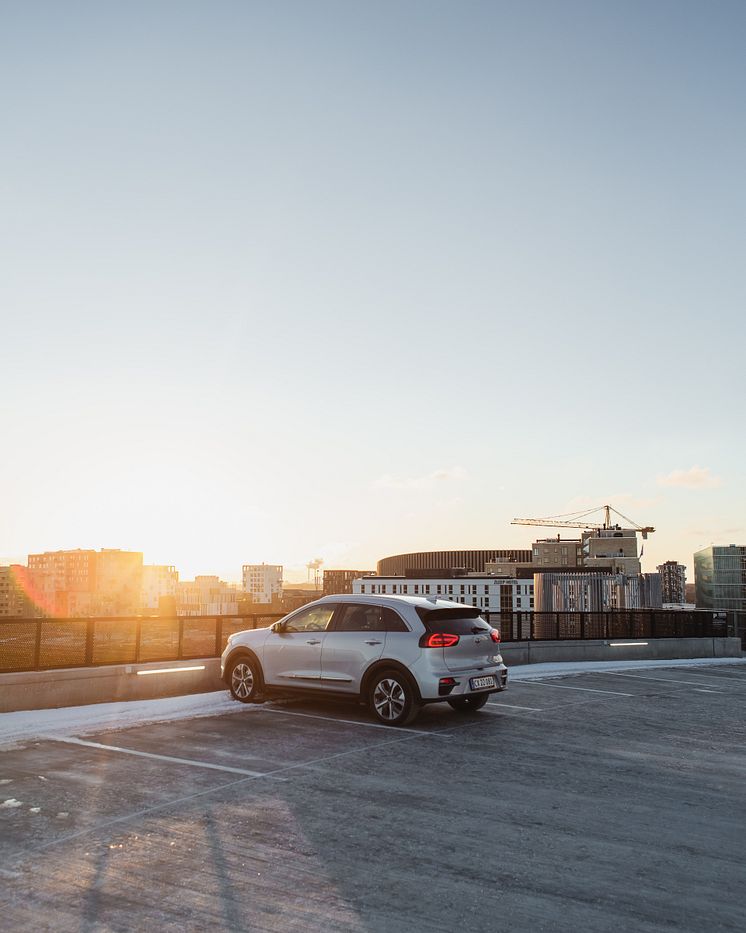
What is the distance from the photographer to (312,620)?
12.1 meters

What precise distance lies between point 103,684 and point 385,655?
4860 millimetres

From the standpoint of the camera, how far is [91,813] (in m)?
6.56

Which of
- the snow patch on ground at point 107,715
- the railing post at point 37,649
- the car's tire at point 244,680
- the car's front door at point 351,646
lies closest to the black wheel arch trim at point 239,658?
the car's tire at point 244,680

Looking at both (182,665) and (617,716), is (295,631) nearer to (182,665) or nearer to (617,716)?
(182,665)

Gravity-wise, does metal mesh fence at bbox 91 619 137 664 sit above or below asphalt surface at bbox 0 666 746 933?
above

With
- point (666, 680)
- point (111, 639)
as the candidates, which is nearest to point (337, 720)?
point (111, 639)

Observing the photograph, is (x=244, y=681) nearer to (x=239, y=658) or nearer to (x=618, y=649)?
(x=239, y=658)

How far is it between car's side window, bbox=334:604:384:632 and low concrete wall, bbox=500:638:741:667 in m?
8.98

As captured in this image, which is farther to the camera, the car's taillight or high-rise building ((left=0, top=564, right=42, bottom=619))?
high-rise building ((left=0, top=564, right=42, bottom=619))

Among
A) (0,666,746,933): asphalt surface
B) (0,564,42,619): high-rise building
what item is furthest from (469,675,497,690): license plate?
(0,564,42,619): high-rise building

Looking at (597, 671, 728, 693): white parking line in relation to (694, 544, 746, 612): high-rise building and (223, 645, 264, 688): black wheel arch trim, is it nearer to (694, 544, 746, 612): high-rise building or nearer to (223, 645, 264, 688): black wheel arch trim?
(223, 645, 264, 688): black wheel arch trim

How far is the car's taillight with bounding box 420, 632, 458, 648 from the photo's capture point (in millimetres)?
10625

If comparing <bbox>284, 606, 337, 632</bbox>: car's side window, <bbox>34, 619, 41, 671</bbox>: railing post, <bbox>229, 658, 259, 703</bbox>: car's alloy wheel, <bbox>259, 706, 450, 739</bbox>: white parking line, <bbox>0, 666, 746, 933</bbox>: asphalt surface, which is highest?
<bbox>284, 606, 337, 632</bbox>: car's side window

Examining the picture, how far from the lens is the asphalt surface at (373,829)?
15.1 feet
